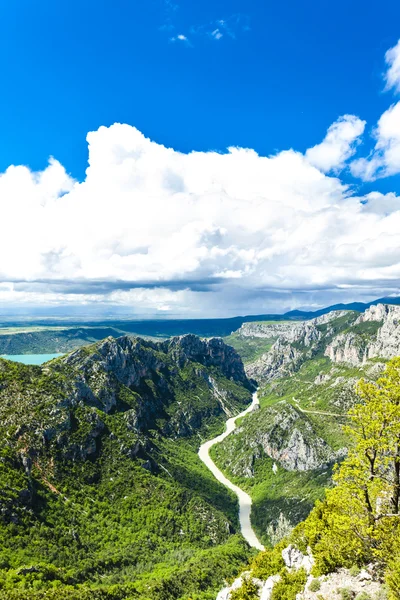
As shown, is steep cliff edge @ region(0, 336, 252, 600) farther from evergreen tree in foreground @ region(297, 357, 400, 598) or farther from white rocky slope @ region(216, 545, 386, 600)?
evergreen tree in foreground @ region(297, 357, 400, 598)

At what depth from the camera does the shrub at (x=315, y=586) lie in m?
34.9

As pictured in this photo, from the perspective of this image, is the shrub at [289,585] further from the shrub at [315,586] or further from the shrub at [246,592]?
the shrub at [246,592]

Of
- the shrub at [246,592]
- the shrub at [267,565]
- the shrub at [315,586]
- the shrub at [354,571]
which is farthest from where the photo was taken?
the shrub at [267,565]

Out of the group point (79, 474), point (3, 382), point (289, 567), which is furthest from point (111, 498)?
point (289, 567)

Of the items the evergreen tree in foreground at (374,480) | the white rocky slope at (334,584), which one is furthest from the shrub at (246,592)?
the evergreen tree in foreground at (374,480)

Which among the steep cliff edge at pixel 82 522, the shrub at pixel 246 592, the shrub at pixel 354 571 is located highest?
the shrub at pixel 354 571

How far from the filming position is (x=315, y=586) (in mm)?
35031

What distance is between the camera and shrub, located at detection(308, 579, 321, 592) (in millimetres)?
34906

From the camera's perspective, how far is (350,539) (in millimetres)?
31688

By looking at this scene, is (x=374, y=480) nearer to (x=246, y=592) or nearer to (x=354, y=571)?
(x=354, y=571)

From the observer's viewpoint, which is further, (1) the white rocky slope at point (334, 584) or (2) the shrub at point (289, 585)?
(2) the shrub at point (289, 585)

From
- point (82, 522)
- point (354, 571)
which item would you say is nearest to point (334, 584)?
point (354, 571)

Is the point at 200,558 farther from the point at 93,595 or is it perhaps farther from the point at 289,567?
the point at 289,567

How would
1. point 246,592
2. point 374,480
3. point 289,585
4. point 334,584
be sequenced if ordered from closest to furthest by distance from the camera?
point 374,480 → point 334,584 → point 289,585 → point 246,592
